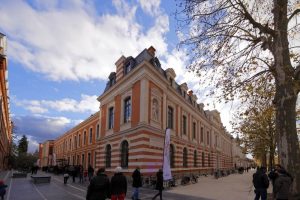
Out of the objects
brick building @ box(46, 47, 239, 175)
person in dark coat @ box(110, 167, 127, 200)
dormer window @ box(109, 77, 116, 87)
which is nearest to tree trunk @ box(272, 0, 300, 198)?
person in dark coat @ box(110, 167, 127, 200)

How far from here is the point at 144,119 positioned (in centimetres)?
2305

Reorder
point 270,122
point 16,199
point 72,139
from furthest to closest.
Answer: point 72,139 → point 270,122 → point 16,199

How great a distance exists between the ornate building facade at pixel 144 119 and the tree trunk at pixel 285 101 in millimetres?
13829

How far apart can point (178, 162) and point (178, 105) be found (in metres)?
6.02

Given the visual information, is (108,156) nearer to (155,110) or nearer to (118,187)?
(155,110)

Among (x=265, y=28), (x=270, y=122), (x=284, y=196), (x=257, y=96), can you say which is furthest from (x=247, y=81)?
(x=270, y=122)

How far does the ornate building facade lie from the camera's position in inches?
922

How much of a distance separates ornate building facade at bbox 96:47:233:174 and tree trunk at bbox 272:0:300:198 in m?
13.8

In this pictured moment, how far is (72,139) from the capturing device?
5222 centimetres

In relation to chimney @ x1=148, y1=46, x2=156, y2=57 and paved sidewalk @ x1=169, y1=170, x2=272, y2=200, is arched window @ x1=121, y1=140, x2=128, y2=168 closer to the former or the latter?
paved sidewalk @ x1=169, y1=170, x2=272, y2=200

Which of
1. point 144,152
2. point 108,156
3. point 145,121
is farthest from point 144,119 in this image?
point 108,156

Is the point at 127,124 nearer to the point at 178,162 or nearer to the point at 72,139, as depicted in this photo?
the point at 178,162

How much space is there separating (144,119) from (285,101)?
46.8 ft

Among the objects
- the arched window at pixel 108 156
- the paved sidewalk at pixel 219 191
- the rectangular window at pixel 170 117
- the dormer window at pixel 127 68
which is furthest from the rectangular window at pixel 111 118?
the paved sidewalk at pixel 219 191
